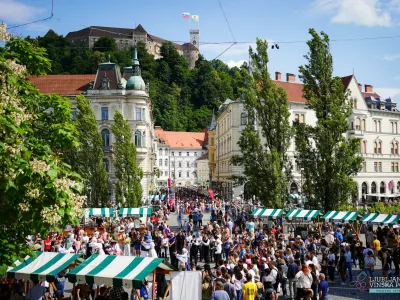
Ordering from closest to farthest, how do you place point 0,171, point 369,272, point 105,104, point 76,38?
1. point 0,171
2. point 369,272
3. point 105,104
4. point 76,38

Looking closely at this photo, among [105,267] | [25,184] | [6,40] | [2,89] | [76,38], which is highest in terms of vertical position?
[76,38]

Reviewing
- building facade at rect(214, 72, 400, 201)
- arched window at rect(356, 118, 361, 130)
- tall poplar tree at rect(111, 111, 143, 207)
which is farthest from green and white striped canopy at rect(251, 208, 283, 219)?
arched window at rect(356, 118, 361, 130)

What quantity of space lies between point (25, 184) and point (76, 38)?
164 meters

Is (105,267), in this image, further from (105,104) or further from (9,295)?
(105,104)

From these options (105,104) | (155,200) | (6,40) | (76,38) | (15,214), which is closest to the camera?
(15,214)

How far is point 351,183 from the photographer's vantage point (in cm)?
3077

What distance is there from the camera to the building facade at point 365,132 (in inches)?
2404

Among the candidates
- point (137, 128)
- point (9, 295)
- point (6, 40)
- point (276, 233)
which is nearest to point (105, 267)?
point (9, 295)

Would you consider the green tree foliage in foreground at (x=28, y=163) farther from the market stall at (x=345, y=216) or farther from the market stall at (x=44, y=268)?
the market stall at (x=345, y=216)

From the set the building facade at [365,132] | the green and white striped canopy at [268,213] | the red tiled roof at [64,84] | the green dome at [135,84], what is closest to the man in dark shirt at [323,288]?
the green and white striped canopy at [268,213]

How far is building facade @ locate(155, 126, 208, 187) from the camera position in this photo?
411 ft

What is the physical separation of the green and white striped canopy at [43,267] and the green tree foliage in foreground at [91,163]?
2368 centimetres

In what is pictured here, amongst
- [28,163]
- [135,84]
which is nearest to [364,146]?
[135,84]

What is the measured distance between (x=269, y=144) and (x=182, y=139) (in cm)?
9721
